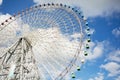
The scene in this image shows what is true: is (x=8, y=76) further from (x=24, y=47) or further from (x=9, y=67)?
(x=24, y=47)

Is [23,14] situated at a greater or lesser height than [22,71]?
greater

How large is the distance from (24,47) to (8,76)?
5.72 metres

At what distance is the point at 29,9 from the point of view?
47.7 m

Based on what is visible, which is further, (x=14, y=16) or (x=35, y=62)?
(x=14, y=16)

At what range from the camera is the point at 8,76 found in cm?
4391

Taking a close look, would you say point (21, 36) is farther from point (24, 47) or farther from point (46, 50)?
point (46, 50)

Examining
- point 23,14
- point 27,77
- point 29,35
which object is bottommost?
point 27,77

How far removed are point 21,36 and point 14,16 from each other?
12.2ft

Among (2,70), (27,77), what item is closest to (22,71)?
(27,77)

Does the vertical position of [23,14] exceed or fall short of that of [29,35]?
it exceeds it

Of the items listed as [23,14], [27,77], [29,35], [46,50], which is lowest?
[27,77]

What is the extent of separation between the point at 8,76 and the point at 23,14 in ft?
34.3

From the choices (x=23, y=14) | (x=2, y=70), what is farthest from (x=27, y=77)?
(x=23, y=14)

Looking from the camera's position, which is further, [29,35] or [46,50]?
[29,35]
